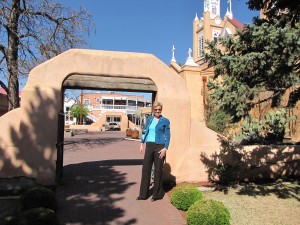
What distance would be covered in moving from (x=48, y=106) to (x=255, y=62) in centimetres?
456

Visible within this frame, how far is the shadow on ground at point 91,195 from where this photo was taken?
223 inches

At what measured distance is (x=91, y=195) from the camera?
696cm

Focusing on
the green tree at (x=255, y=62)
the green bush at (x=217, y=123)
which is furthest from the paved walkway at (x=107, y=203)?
the green bush at (x=217, y=123)

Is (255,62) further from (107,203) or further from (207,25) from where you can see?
(207,25)

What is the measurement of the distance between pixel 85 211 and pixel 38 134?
2.42 metres

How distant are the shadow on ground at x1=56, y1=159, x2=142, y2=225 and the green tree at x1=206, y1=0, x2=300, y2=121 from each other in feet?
9.27

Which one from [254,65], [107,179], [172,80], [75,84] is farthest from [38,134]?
[254,65]

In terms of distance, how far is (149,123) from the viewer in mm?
6656

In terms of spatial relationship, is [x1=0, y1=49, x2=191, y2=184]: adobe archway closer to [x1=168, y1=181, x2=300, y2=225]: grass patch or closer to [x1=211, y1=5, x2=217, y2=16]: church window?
[x1=168, y1=181, x2=300, y2=225]: grass patch

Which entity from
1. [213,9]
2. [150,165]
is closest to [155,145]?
[150,165]

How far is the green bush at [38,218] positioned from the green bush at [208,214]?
80.4 inches

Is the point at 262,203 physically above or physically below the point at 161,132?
below

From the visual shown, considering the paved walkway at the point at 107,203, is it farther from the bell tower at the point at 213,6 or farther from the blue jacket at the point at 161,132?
the bell tower at the point at 213,6

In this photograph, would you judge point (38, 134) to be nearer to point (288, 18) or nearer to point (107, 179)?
point (107, 179)
